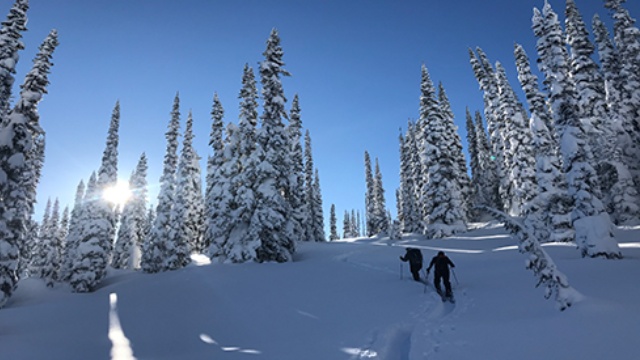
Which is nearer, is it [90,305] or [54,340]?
[54,340]

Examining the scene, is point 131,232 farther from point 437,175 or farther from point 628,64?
point 628,64

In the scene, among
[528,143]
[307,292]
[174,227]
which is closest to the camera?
[307,292]

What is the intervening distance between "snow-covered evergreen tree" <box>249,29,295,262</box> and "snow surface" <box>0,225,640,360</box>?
263 inches

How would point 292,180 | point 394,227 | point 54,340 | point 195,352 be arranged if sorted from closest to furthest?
point 195,352 < point 54,340 < point 292,180 < point 394,227

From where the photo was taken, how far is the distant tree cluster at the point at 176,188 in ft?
Result: 64.8

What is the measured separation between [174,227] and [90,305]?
22.5 m

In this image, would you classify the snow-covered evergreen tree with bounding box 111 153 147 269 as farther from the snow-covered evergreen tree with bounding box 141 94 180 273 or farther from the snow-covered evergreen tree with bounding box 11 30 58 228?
the snow-covered evergreen tree with bounding box 11 30 58 228

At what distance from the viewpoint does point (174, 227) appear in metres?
37.2

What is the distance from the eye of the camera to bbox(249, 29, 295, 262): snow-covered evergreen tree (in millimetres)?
24719

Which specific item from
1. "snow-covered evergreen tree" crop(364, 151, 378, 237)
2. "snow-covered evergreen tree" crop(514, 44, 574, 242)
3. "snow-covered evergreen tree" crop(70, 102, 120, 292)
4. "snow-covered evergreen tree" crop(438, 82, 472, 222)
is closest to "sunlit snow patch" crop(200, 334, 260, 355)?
"snow-covered evergreen tree" crop(514, 44, 574, 242)

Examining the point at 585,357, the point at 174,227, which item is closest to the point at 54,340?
the point at 585,357

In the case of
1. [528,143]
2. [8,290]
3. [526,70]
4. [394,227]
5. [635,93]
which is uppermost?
[526,70]

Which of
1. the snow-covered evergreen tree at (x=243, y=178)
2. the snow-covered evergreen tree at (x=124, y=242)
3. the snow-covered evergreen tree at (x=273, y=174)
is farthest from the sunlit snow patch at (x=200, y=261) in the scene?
the snow-covered evergreen tree at (x=124, y=242)

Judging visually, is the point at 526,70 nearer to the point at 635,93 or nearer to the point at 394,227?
the point at 635,93
